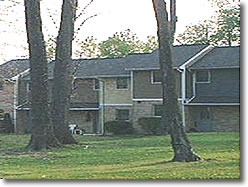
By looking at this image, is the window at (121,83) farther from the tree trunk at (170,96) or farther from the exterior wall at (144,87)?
the tree trunk at (170,96)

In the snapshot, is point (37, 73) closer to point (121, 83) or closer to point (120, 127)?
point (120, 127)

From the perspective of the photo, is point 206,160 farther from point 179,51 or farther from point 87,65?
point 87,65

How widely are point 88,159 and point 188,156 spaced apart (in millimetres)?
3639

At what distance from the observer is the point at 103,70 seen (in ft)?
139


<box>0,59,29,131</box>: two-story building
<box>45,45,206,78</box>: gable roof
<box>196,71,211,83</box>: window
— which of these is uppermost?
<box>45,45,206,78</box>: gable roof

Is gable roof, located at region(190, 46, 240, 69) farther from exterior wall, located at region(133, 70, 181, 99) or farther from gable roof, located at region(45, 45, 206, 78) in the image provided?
exterior wall, located at region(133, 70, 181, 99)

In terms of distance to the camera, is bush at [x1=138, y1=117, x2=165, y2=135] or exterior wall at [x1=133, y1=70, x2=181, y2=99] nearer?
bush at [x1=138, y1=117, x2=165, y2=135]

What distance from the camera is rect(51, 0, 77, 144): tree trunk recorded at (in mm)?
23984

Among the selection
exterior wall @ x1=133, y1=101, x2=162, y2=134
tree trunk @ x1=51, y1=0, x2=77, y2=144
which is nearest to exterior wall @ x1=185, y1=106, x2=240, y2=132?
exterior wall @ x1=133, y1=101, x2=162, y2=134

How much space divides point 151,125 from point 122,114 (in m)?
4.44

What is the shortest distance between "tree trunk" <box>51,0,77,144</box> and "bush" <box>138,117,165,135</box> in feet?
40.1

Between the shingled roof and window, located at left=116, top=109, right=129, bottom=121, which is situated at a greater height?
the shingled roof

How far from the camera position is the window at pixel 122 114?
4003 centimetres

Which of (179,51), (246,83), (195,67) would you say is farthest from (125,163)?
(179,51)
